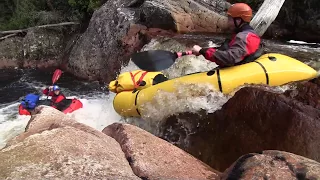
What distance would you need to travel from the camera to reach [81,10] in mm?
11102

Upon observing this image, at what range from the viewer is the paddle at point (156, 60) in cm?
449

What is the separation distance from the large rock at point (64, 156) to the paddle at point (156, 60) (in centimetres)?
205

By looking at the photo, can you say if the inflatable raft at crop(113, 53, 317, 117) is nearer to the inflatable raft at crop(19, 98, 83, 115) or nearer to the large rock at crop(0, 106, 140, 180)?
the large rock at crop(0, 106, 140, 180)

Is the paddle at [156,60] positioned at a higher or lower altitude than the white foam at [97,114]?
higher

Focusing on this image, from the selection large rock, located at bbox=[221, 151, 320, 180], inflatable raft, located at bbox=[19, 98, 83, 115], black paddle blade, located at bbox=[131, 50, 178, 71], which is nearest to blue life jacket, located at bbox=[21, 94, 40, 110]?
inflatable raft, located at bbox=[19, 98, 83, 115]

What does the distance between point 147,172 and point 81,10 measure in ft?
31.8

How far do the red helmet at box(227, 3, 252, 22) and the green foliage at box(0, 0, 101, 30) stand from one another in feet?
24.1

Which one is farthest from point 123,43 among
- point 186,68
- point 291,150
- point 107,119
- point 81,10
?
point 291,150

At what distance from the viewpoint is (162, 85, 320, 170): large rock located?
2971 mm

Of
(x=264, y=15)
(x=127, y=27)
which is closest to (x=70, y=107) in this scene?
(x=127, y=27)

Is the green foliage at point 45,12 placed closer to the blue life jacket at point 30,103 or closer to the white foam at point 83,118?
the white foam at point 83,118

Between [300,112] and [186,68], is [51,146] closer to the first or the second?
[300,112]

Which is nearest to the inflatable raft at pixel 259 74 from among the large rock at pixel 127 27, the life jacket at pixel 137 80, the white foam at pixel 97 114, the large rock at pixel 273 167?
the life jacket at pixel 137 80

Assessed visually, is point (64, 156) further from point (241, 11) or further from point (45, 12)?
point (45, 12)
